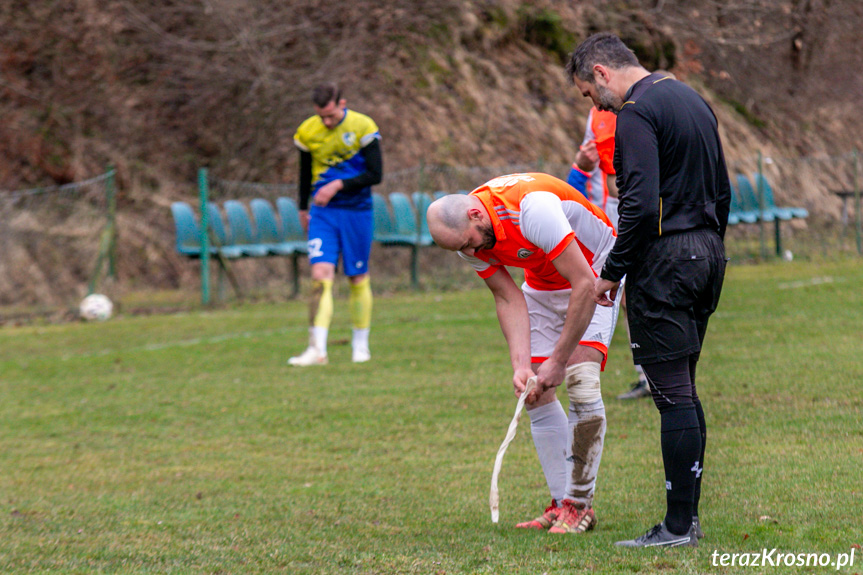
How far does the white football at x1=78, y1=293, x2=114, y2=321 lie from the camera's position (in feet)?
43.5

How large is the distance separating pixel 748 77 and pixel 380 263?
17680mm

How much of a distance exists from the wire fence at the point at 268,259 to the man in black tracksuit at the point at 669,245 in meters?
11.4

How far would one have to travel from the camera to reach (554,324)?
Result: 425 centimetres

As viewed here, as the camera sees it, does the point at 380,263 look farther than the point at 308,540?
Yes

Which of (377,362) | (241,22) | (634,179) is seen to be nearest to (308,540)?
(634,179)

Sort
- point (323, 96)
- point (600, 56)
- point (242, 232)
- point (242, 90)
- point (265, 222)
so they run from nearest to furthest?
point (600, 56) < point (323, 96) < point (242, 232) < point (265, 222) < point (242, 90)

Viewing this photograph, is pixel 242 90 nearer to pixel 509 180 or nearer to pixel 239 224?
pixel 239 224

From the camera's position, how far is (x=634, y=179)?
11.5ft

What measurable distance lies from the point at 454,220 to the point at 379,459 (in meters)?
2.17

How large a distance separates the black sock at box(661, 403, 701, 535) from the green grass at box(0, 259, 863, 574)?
14 centimetres

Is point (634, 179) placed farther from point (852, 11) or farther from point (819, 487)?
point (852, 11)

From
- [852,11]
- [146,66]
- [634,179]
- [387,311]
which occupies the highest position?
[852,11]

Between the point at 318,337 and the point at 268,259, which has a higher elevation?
the point at 318,337

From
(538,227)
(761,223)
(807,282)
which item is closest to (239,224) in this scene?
(807,282)
